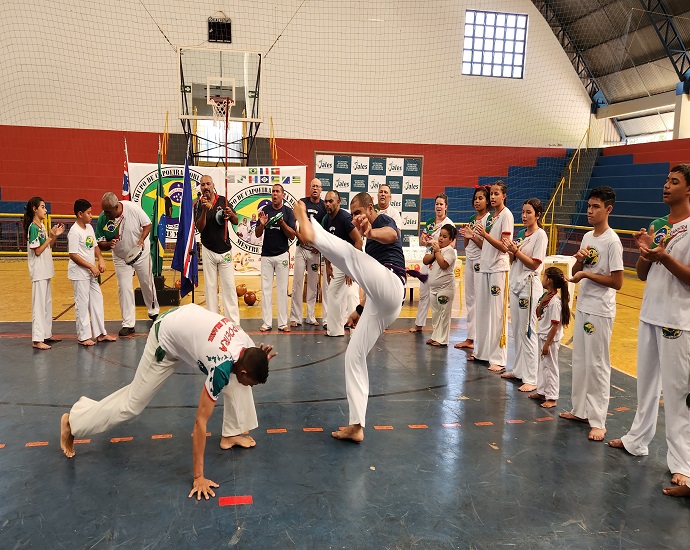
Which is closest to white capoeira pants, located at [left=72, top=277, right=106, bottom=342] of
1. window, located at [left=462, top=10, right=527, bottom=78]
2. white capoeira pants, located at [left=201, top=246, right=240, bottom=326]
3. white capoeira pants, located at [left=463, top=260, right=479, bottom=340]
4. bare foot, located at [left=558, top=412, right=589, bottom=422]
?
white capoeira pants, located at [left=201, top=246, right=240, bottom=326]

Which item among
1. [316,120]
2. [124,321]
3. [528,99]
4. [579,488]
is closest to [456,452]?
[579,488]

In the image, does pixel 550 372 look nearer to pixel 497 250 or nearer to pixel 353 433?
pixel 497 250

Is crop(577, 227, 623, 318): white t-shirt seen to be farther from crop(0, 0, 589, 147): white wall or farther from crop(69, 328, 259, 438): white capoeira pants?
crop(0, 0, 589, 147): white wall

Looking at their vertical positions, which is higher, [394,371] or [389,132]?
[389,132]

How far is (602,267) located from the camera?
4.63 meters

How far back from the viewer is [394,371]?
641cm

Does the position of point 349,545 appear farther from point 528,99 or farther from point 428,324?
point 528,99

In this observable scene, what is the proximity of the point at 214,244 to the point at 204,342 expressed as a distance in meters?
4.19

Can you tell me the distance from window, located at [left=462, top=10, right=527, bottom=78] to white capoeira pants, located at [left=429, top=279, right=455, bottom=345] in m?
13.8

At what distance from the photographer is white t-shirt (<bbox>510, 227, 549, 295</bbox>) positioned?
580cm

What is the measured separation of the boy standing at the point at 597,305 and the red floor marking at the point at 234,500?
294 centimetres

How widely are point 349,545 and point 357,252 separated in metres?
2.07

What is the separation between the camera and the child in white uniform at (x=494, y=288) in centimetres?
633

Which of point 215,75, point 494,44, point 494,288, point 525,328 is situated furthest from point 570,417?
point 494,44
